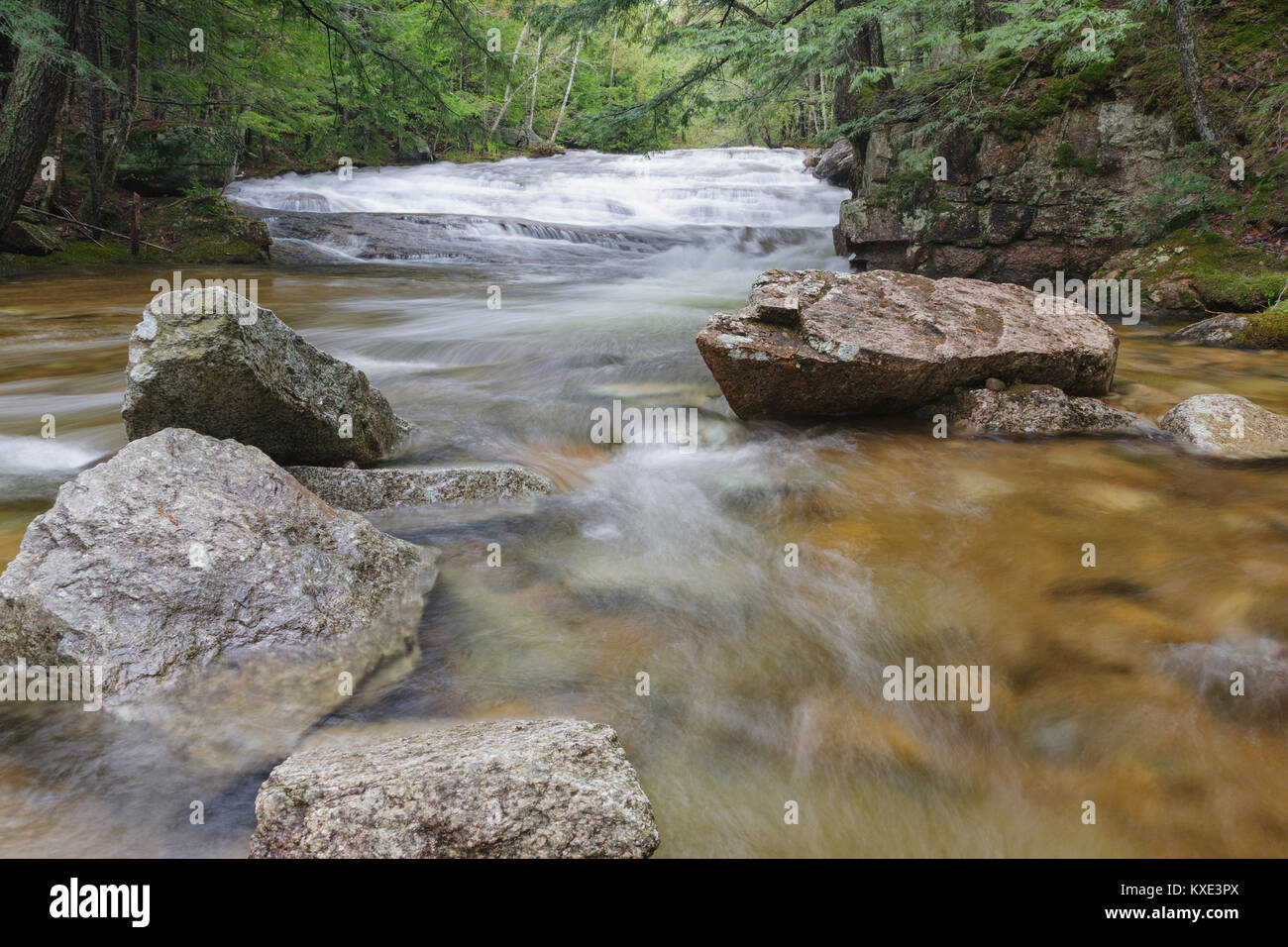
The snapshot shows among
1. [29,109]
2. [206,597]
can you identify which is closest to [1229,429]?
[206,597]

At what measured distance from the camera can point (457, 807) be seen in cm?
179

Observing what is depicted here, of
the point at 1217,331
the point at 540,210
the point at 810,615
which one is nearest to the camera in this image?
the point at 810,615

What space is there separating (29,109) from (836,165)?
57.5 feet

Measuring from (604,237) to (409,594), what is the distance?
46.3ft

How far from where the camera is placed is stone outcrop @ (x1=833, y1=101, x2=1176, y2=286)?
958cm

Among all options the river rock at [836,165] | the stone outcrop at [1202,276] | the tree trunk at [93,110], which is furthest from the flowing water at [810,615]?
the river rock at [836,165]

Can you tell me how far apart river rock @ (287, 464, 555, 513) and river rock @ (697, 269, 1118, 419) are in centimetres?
166

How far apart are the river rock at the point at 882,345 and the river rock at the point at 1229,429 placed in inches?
28.3

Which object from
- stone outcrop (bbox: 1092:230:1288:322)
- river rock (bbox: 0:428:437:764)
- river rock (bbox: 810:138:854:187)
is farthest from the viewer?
river rock (bbox: 810:138:854:187)

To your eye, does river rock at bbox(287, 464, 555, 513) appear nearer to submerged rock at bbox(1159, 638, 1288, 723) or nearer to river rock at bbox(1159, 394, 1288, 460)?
submerged rock at bbox(1159, 638, 1288, 723)

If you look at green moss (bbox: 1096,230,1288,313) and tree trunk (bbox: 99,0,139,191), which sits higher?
tree trunk (bbox: 99,0,139,191)

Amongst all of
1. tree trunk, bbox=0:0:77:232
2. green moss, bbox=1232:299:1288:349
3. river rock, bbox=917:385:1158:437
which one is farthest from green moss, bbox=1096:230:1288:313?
tree trunk, bbox=0:0:77:232

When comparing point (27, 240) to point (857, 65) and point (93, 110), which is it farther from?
point (857, 65)

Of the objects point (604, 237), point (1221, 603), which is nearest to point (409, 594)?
point (1221, 603)
